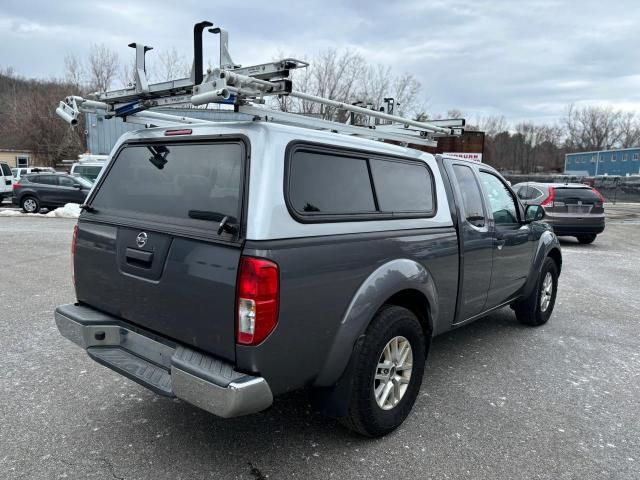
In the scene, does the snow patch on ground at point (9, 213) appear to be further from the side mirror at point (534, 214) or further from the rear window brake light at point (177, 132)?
the side mirror at point (534, 214)

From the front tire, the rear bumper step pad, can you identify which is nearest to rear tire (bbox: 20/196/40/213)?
the rear bumper step pad

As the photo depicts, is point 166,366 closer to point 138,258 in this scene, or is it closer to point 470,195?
point 138,258

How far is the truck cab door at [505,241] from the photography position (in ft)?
14.2

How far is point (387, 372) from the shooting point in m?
3.02

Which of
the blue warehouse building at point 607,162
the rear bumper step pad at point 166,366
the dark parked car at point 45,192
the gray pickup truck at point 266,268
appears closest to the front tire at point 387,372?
the gray pickup truck at point 266,268

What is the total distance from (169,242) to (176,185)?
1.41 ft

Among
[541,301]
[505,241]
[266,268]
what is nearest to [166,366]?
[266,268]

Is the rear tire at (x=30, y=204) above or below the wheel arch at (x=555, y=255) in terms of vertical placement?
below

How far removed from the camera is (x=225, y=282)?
2314 millimetres

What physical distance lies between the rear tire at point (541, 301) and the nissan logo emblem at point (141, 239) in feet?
13.6

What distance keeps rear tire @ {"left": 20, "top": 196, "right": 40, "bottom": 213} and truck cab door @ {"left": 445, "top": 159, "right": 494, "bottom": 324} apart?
1767 cm

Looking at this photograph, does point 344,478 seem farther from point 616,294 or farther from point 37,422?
point 616,294

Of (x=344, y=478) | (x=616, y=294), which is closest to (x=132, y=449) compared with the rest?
(x=344, y=478)

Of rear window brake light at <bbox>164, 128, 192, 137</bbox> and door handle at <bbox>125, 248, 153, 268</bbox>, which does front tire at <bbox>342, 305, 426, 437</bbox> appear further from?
rear window brake light at <bbox>164, 128, 192, 137</bbox>
